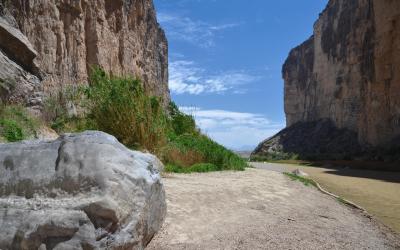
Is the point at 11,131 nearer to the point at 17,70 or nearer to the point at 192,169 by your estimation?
the point at 17,70

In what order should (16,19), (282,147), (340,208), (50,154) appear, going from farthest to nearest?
1. (282,147)
2. (16,19)
3. (340,208)
4. (50,154)

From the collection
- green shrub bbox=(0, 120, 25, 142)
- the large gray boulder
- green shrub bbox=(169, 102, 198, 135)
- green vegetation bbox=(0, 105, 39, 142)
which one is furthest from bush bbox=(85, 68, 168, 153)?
green shrub bbox=(169, 102, 198, 135)

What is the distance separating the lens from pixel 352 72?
50000 millimetres

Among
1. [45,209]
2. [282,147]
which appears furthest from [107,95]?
[282,147]

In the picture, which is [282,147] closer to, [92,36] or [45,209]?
[92,36]

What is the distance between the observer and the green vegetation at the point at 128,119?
7980 millimetres

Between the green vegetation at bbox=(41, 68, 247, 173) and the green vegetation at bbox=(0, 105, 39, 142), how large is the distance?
1.03 metres

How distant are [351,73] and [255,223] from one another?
49923 millimetres

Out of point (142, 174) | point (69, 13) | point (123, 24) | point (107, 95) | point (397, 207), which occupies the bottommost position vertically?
point (397, 207)

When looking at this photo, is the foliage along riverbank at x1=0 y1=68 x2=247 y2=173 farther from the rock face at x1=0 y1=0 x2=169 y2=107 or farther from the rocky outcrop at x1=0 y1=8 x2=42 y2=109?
the rock face at x1=0 y1=0 x2=169 y2=107

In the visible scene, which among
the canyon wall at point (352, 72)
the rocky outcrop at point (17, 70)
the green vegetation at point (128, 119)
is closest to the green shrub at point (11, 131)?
the green vegetation at point (128, 119)

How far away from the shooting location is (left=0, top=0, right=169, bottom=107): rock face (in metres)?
12.8

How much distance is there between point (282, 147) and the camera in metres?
68.3

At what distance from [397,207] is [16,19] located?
38.6 ft
